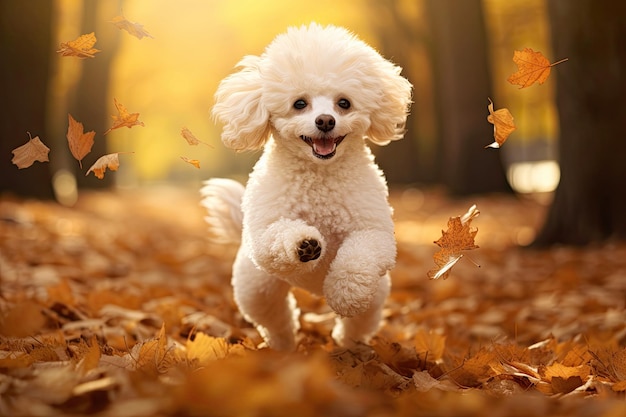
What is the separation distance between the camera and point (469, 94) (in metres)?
13.3

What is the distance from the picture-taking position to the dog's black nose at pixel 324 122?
283 cm

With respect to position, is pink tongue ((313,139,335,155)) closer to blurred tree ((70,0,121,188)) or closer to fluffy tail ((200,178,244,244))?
fluffy tail ((200,178,244,244))

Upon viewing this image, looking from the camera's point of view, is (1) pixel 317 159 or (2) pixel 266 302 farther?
(2) pixel 266 302

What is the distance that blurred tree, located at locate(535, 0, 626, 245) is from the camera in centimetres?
648

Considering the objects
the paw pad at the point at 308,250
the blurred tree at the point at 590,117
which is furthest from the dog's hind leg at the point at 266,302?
the blurred tree at the point at 590,117

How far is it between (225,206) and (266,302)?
1.92ft

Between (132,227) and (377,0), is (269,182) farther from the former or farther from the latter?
(377,0)

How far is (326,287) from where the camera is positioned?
285 cm

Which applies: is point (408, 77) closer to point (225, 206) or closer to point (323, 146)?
point (225, 206)

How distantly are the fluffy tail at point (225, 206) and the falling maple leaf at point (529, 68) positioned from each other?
4.82ft

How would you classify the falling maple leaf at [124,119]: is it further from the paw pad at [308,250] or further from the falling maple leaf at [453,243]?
the falling maple leaf at [453,243]

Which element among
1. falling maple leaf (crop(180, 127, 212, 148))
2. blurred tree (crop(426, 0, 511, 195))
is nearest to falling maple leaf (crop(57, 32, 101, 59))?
falling maple leaf (crop(180, 127, 212, 148))

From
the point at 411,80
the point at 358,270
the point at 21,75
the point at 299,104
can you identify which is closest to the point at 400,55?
the point at 411,80

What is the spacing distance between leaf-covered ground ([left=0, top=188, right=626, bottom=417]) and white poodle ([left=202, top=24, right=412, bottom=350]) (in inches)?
14.8
